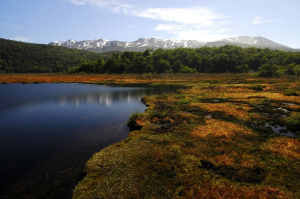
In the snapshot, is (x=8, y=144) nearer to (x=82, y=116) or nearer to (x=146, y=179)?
(x=82, y=116)

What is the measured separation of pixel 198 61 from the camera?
545ft

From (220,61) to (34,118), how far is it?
157553 mm

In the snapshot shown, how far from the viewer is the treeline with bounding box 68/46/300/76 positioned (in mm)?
147875

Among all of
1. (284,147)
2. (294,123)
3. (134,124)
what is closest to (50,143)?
(134,124)

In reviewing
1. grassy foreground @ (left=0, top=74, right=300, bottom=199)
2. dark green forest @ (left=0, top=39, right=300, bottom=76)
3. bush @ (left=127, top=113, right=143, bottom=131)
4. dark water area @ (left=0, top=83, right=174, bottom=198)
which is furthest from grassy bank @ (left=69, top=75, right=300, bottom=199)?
dark green forest @ (left=0, top=39, right=300, bottom=76)

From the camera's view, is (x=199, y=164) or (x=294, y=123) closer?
(x=199, y=164)

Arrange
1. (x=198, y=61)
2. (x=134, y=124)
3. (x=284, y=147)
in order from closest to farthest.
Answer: (x=284, y=147) → (x=134, y=124) → (x=198, y=61)

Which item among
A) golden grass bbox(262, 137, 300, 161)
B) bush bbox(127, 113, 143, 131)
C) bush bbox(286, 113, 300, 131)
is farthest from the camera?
bush bbox(127, 113, 143, 131)

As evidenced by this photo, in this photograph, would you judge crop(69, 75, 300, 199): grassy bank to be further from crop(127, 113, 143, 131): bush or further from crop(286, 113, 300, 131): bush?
crop(127, 113, 143, 131): bush

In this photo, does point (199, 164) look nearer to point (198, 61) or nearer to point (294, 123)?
point (294, 123)

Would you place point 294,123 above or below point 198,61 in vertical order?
Result: below

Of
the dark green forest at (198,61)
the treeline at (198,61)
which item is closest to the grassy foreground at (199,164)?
the dark green forest at (198,61)

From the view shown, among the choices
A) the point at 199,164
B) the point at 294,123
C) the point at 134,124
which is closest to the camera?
the point at 199,164

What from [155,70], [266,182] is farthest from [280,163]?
[155,70]
